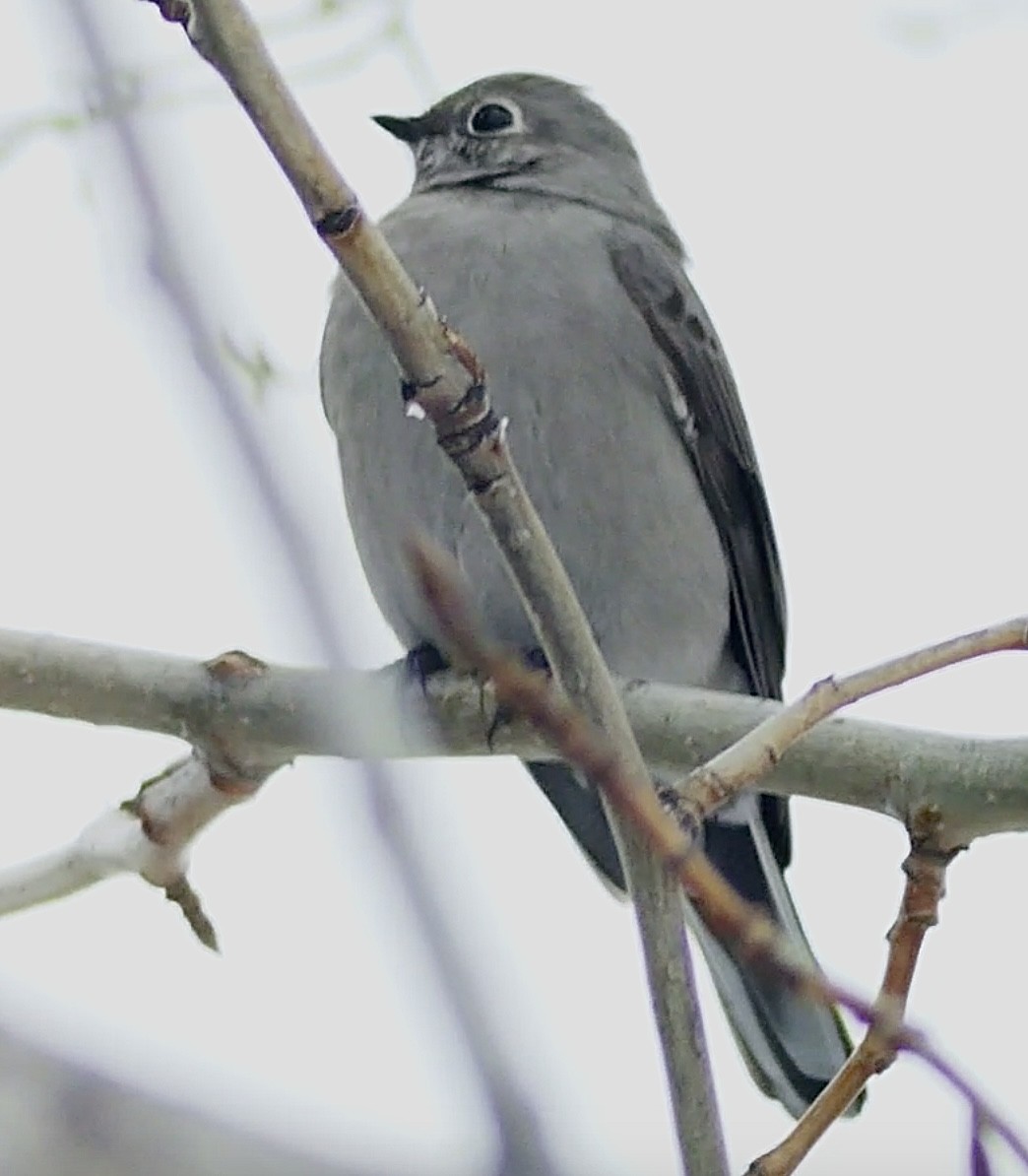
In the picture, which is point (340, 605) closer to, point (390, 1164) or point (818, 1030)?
point (390, 1164)

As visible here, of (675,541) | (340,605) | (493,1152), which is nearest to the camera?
(493,1152)

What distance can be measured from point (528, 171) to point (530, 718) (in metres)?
4.41

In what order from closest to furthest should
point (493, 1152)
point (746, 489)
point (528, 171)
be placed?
point (493, 1152), point (746, 489), point (528, 171)

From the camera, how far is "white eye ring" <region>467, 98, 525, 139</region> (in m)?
5.86

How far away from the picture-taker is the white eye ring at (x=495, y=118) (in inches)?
231

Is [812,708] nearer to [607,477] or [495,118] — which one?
[607,477]

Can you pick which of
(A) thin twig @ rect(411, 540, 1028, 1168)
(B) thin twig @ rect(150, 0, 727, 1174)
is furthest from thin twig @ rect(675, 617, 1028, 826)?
(A) thin twig @ rect(411, 540, 1028, 1168)

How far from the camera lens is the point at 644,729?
3.27 meters

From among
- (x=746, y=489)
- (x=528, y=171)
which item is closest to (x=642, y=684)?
(x=746, y=489)

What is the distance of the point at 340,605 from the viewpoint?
1308 millimetres

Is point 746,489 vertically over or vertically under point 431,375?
over

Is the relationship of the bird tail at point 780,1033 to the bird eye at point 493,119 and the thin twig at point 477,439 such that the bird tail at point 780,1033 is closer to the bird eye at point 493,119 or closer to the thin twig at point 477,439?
the thin twig at point 477,439

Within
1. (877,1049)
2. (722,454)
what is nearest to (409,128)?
(722,454)

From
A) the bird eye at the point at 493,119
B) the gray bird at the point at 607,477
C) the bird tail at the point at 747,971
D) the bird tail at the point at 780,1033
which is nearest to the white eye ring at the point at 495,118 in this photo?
the bird eye at the point at 493,119
